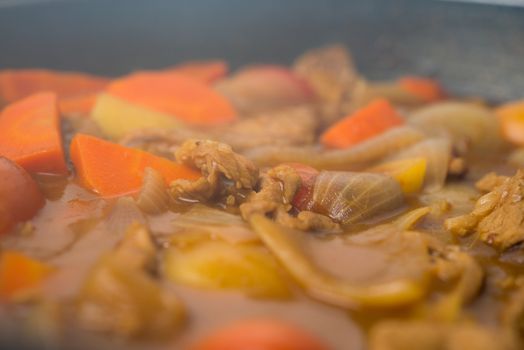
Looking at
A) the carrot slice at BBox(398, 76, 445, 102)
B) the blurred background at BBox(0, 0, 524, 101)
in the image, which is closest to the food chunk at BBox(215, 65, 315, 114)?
the blurred background at BBox(0, 0, 524, 101)

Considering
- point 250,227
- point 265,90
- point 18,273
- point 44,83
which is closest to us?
point 18,273

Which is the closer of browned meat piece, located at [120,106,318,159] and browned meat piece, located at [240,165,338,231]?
browned meat piece, located at [240,165,338,231]

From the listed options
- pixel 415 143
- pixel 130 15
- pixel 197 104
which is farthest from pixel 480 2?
pixel 130 15

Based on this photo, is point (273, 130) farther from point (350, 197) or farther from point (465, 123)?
point (465, 123)

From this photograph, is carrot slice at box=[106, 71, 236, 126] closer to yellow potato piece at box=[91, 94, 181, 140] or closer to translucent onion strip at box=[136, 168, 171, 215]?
yellow potato piece at box=[91, 94, 181, 140]

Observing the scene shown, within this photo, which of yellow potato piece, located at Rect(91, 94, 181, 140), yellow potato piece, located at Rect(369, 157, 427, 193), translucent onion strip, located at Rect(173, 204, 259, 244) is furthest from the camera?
yellow potato piece, located at Rect(91, 94, 181, 140)

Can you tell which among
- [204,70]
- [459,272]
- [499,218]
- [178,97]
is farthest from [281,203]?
[204,70]

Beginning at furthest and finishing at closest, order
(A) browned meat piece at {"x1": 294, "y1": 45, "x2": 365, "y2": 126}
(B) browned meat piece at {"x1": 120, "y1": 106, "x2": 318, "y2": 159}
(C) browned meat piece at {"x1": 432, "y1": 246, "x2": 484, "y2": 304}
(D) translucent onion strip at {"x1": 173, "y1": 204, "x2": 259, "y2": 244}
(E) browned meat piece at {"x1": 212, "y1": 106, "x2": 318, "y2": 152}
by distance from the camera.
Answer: (A) browned meat piece at {"x1": 294, "y1": 45, "x2": 365, "y2": 126} < (E) browned meat piece at {"x1": 212, "y1": 106, "x2": 318, "y2": 152} < (B) browned meat piece at {"x1": 120, "y1": 106, "x2": 318, "y2": 159} < (D) translucent onion strip at {"x1": 173, "y1": 204, "x2": 259, "y2": 244} < (C) browned meat piece at {"x1": 432, "y1": 246, "x2": 484, "y2": 304}
